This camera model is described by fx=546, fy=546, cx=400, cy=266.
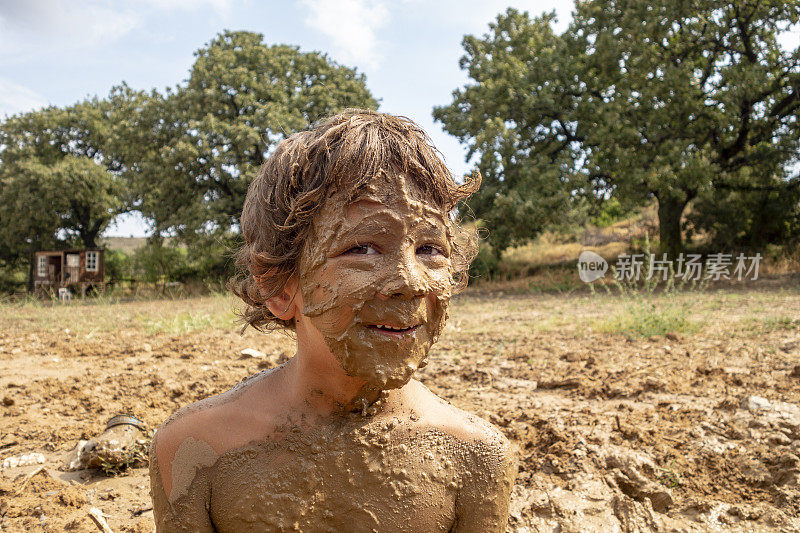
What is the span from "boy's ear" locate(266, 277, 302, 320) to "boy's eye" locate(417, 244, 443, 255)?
1.26 feet

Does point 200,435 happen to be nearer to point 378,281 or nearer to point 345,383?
point 345,383

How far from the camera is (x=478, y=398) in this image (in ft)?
12.7

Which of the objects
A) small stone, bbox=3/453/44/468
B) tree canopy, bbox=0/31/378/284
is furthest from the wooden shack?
small stone, bbox=3/453/44/468

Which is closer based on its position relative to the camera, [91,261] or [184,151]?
[184,151]

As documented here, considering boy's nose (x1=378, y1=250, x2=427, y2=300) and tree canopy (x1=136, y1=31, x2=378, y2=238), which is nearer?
boy's nose (x1=378, y1=250, x2=427, y2=300)

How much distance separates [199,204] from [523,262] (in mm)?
10850

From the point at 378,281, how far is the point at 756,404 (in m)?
3.15

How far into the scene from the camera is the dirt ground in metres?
2.48

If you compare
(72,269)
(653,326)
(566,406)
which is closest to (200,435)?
(566,406)

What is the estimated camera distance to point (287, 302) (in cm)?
167

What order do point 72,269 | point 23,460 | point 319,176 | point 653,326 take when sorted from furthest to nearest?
point 72,269, point 653,326, point 23,460, point 319,176

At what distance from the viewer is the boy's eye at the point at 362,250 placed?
1.46 m

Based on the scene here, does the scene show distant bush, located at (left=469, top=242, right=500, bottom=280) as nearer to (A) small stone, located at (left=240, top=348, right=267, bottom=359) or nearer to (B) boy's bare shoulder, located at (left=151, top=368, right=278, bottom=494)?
(A) small stone, located at (left=240, top=348, right=267, bottom=359)

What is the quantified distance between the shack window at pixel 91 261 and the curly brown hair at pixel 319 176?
2064cm
